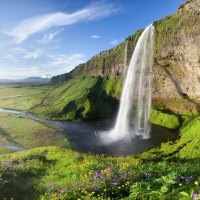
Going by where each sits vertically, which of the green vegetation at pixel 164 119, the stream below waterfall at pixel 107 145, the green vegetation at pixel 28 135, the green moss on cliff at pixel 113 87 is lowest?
the green vegetation at pixel 28 135

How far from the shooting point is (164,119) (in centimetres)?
6462

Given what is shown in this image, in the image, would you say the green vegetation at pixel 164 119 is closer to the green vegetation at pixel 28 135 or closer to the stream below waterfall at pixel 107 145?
the stream below waterfall at pixel 107 145

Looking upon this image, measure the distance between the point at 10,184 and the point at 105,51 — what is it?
352 ft

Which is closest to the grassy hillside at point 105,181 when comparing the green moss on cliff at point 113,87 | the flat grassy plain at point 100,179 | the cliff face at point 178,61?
the flat grassy plain at point 100,179

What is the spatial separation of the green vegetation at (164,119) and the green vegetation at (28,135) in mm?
21229

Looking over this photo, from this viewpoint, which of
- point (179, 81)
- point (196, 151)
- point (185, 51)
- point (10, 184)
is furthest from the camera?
point (179, 81)

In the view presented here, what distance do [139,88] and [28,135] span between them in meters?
35.5

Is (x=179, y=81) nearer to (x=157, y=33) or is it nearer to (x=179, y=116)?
(x=179, y=116)

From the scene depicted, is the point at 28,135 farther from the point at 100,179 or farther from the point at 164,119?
the point at 100,179

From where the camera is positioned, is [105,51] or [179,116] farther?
[105,51]

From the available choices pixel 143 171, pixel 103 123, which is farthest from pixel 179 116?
pixel 143 171

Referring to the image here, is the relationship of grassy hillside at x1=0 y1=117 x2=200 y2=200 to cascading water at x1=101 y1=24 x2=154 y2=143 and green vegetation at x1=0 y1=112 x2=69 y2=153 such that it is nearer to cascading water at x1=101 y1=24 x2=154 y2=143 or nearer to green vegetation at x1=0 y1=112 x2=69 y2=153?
green vegetation at x1=0 y1=112 x2=69 y2=153

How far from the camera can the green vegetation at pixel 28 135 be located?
163 ft

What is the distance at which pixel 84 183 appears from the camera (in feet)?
46.3
